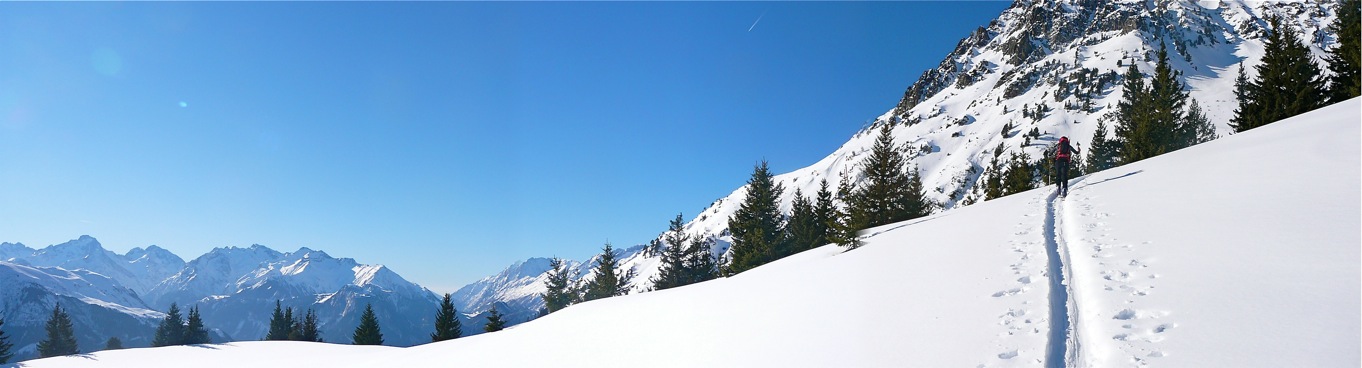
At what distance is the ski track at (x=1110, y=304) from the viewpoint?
500 cm

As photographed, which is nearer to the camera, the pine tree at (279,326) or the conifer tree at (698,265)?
the conifer tree at (698,265)

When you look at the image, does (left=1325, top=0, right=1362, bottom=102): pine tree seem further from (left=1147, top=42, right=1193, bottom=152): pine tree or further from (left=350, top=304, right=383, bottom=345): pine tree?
(left=350, top=304, right=383, bottom=345): pine tree

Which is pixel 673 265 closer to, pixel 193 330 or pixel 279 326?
pixel 279 326

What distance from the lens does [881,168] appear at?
32.8 metres

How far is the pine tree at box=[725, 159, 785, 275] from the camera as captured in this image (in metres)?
35.2

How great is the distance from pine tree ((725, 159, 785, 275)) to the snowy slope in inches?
836

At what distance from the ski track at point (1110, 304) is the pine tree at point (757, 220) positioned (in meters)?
25.2

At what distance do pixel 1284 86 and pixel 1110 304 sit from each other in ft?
114

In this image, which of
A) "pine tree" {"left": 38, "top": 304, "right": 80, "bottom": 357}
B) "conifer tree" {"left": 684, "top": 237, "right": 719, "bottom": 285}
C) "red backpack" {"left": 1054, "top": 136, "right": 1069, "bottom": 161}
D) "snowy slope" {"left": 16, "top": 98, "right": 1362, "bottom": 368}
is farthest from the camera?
"pine tree" {"left": 38, "top": 304, "right": 80, "bottom": 357}

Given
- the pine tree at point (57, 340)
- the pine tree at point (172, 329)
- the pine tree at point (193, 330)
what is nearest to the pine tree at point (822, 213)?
the pine tree at point (193, 330)

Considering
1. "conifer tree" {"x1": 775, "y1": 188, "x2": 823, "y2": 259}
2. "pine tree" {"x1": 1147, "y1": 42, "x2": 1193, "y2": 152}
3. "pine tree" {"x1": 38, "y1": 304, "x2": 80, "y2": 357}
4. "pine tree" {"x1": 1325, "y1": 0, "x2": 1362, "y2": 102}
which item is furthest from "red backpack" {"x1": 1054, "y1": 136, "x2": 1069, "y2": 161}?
"pine tree" {"x1": 38, "y1": 304, "x2": 80, "y2": 357}

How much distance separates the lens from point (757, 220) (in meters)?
37.7

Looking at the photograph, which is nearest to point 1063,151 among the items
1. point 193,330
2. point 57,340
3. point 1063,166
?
point 1063,166

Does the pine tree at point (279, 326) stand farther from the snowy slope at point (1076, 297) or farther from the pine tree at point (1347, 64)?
the pine tree at point (1347, 64)
